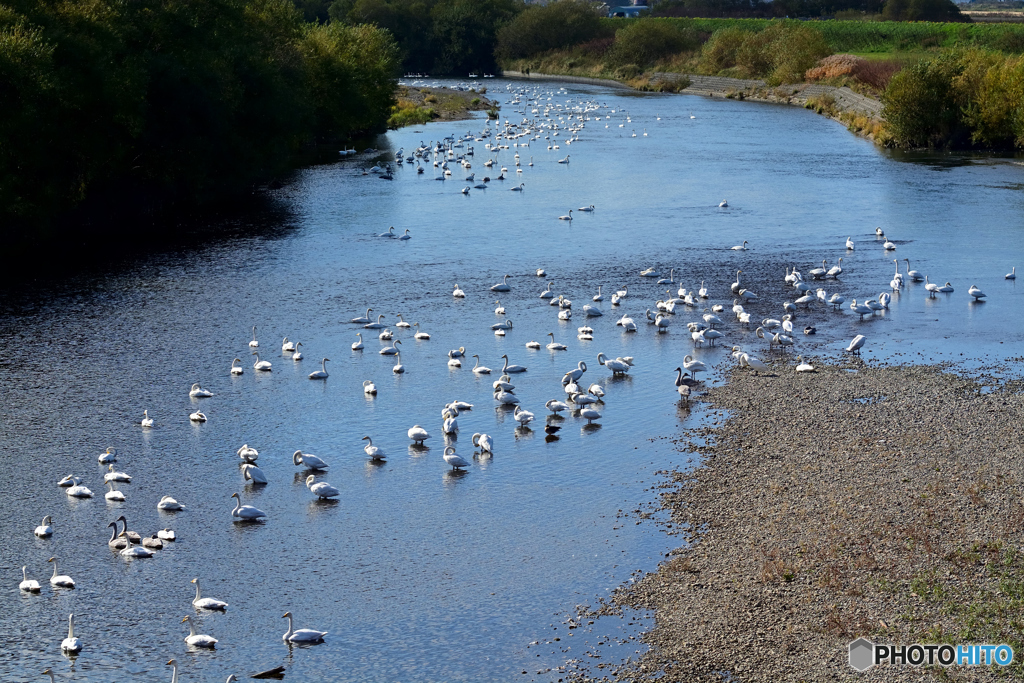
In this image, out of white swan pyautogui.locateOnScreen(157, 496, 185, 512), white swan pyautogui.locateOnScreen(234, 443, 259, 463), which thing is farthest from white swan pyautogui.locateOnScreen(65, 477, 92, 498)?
white swan pyautogui.locateOnScreen(234, 443, 259, 463)

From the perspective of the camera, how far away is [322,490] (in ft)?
74.4

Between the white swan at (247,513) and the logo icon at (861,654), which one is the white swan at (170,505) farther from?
the logo icon at (861,654)

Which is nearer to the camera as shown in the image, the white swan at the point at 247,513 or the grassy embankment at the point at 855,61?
the white swan at the point at 247,513

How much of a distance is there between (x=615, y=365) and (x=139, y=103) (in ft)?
88.7

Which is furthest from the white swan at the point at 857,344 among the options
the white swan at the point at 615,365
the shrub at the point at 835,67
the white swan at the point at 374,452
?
the shrub at the point at 835,67

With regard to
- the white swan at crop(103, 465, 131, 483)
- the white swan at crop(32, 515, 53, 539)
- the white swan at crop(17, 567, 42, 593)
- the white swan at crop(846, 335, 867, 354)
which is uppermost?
the white swan at crop(846, 335, 867, 354)

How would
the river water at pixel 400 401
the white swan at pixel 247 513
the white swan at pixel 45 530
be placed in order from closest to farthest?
the river water at pixel 400 401 → the white swan at pixel 45 530 → the white swan at pixel 247 513

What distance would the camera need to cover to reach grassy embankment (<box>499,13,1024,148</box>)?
244 feet

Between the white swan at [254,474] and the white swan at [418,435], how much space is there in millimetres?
3630

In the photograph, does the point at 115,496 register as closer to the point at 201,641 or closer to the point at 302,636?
the point at 201,641

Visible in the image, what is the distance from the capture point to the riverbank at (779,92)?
8981 centimetres

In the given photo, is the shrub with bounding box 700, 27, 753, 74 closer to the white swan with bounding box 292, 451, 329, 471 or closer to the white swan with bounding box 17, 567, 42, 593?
the white swan with bounding box 292, 451, 329, 471

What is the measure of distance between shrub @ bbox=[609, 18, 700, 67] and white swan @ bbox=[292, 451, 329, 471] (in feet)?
442

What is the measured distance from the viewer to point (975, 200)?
186 ft
